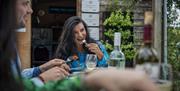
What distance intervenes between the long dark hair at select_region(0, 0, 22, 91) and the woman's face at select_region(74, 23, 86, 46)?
2791mm

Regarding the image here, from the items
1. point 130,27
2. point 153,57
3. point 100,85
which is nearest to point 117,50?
point 153,57

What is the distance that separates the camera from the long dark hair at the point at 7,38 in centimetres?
92

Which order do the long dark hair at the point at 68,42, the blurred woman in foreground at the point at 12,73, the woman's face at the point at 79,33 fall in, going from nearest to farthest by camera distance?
the blurred woman in foreground at the point at 12,73 < the long dark hair at the point at 68,42 < the woman's face at the point at 79,33

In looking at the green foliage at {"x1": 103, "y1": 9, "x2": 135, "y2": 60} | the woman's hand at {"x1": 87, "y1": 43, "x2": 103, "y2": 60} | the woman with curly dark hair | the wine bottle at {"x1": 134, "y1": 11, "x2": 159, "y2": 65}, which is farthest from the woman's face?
the green foliage at {"x1": 103, "y1": 9, "x2": 135, "y2": 60}

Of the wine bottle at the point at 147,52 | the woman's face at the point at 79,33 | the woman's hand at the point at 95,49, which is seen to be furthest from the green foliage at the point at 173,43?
the wine bottle at the point at 147,52

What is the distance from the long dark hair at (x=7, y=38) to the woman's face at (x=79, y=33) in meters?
2.79

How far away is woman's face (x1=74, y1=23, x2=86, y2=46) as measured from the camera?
3.80 m

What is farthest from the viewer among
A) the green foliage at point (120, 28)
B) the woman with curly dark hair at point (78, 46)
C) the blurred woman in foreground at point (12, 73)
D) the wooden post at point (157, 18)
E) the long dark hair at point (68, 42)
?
the green foliage at point (120, 28)

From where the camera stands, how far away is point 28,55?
6.39 m

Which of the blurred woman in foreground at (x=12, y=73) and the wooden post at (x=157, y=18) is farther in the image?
the wooden post at (x=157, y=18)

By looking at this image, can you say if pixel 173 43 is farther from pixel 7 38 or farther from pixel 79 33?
pixel 7 38

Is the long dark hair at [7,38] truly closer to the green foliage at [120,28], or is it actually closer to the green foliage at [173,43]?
the green foliage at [173,43]

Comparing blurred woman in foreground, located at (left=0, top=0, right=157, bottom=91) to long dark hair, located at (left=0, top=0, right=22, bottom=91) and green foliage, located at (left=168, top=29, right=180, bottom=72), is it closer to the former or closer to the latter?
long dark hair, located at (left=0, top=0, right=22, bottom=91)

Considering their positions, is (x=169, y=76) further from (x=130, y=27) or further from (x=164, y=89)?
(x=130, y=27)
